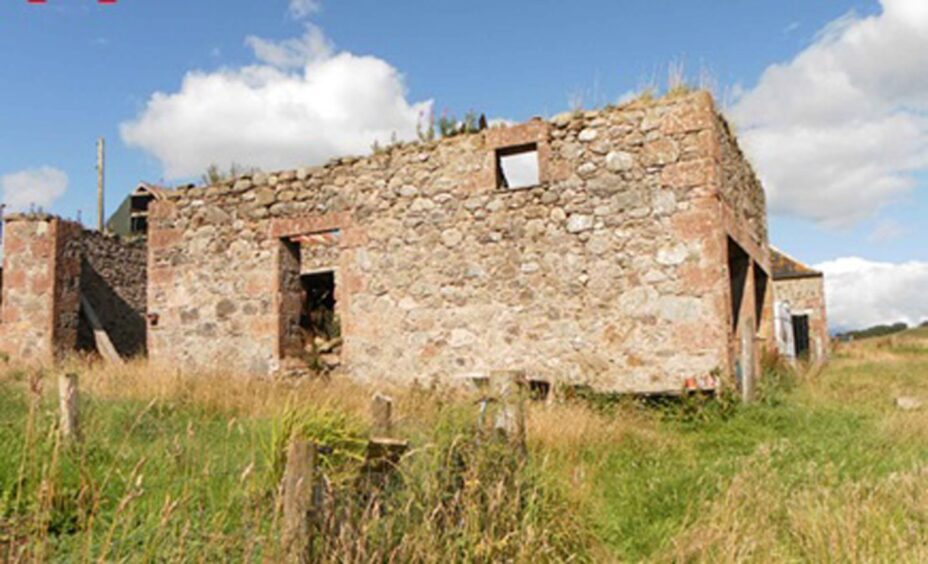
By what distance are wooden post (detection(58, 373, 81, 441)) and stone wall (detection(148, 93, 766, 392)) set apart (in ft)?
16.1

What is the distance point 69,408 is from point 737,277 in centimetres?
856

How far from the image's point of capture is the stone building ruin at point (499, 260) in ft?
27.3

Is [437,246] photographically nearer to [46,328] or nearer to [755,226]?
[755,226]

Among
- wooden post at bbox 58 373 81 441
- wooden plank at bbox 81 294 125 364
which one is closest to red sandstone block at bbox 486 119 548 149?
wooden post at bbox 58 373 81 441

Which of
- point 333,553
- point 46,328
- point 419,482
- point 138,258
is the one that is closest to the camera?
point 333,553

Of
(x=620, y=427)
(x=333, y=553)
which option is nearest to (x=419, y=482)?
(x=333, y=553)

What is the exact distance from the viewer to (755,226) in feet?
36.5

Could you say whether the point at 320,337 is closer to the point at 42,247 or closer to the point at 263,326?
the point at 263,326

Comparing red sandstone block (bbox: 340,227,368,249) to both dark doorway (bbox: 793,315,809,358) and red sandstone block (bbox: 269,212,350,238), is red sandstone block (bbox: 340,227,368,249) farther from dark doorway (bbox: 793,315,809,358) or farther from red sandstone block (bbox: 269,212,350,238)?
dark doorway (bbox: 793,315,809,358)

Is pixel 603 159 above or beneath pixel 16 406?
above

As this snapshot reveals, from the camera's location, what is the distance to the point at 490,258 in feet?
30.3

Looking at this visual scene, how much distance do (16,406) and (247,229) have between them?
4.51 meters

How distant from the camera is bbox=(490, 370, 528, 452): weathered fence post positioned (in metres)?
4.45

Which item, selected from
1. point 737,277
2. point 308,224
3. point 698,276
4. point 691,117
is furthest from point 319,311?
point 691,117
